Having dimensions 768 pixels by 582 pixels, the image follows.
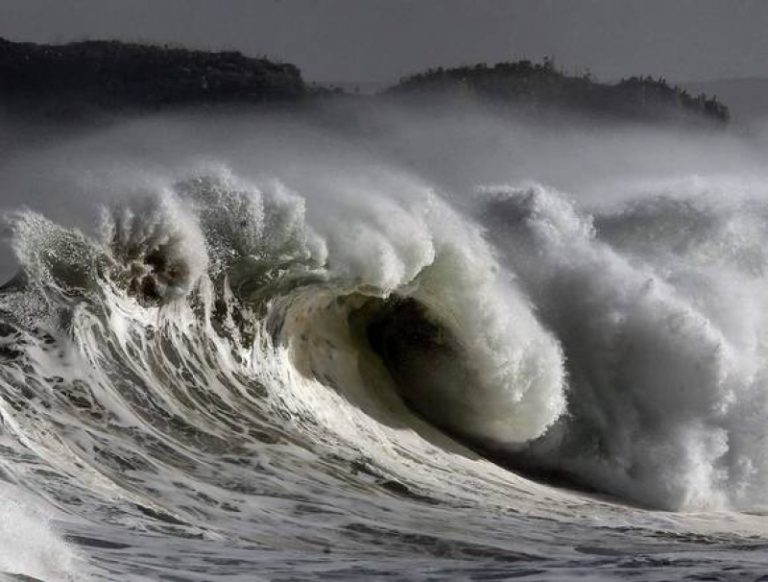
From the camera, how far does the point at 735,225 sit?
16.0 metres

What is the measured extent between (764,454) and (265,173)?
22.1ft

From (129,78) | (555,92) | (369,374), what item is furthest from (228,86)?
(369,374)

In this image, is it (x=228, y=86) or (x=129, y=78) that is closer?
(x=228, y=86)

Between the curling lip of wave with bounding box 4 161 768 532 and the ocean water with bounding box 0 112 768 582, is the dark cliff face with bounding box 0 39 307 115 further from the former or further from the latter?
the curling lip of wave with bounding box 4 161 768 532

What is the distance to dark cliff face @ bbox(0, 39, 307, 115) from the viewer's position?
93.3ft

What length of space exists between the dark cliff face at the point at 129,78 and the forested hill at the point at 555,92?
3.41m

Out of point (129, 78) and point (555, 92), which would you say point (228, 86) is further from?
point (555, 92)

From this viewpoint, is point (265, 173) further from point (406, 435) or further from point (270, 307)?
point (406, 435)

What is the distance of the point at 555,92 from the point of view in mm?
32594

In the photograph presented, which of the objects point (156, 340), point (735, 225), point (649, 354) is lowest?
point (156, 340)

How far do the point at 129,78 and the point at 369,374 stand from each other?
1968 cm

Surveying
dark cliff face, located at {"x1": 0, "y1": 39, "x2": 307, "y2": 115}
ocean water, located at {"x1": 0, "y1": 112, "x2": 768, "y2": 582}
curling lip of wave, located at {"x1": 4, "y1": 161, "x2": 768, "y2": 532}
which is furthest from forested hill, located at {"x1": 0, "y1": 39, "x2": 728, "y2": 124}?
curling lip of wave, located at {"x1": 4, "y1": 161, "x2": 768, "y2": 532}

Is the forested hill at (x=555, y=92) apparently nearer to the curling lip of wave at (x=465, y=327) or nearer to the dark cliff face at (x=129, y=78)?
the dark cliff face at (x=129, y=78)

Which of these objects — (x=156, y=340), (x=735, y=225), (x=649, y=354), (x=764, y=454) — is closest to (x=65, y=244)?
(x=156, y=340)
